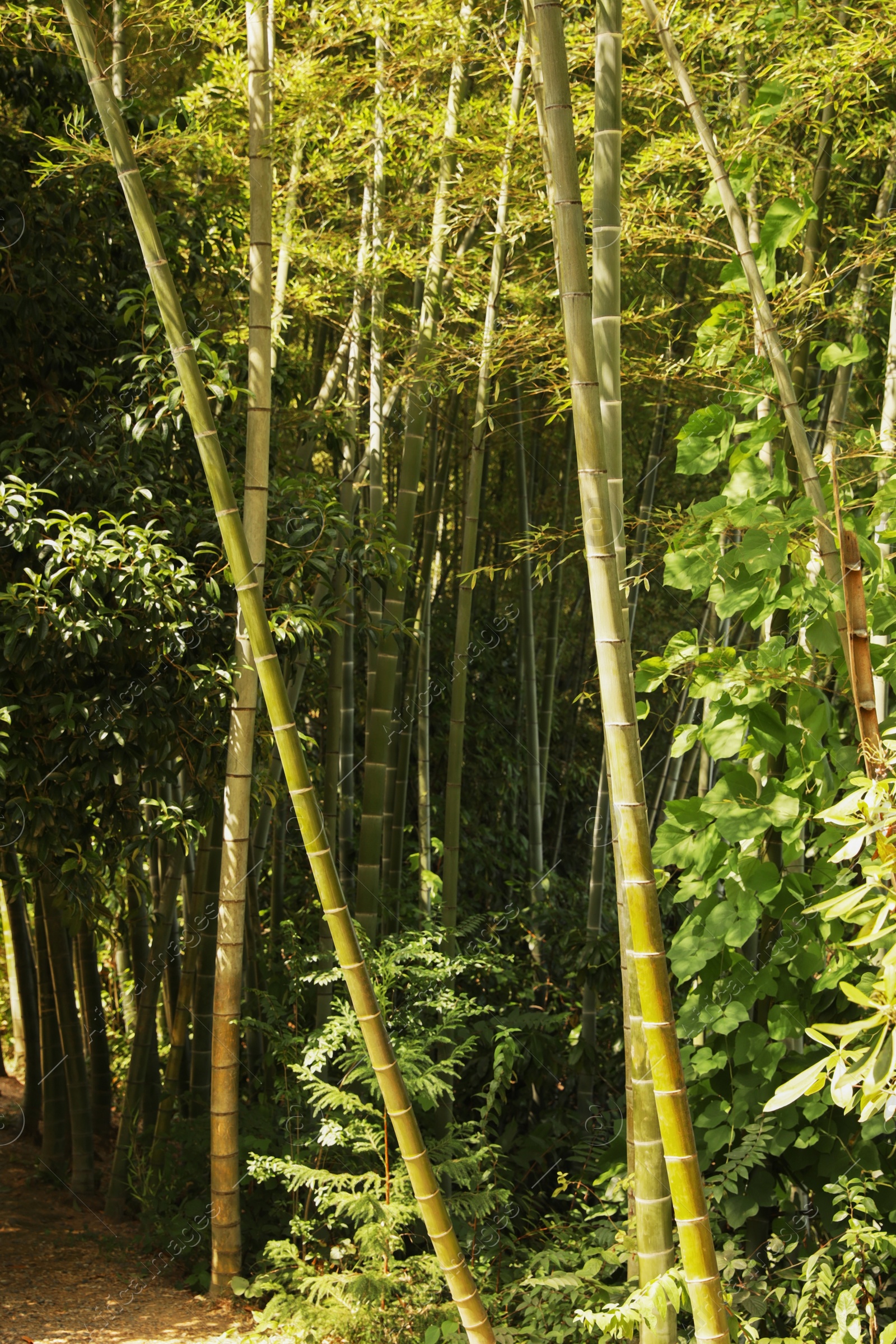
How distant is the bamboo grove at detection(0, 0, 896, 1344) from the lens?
196cm

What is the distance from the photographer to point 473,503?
357 cm

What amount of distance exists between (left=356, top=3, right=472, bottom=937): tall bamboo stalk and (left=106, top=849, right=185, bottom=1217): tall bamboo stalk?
678 millimetres

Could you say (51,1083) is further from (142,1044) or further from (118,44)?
(118,44)

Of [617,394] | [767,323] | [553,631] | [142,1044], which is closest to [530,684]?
[553,631]

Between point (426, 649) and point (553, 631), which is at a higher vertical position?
point (553, 631)

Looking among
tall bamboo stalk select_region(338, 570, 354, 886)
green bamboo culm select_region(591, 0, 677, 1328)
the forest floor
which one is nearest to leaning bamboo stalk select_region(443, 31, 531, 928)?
tall bamboo stalk select_region(338, 570, 354, 886)

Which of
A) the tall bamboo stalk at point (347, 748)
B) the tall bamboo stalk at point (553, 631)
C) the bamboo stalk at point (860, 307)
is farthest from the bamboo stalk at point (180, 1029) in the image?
the bamboo stalk at point (860, 307)

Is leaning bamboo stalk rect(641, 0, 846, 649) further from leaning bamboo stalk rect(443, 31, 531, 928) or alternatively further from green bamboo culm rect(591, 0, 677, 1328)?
leaning bamboo stalk rect(443, 31, 531, 928)

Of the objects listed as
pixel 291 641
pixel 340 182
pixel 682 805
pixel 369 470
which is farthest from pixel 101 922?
pixel 340 182

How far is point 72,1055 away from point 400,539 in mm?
2290

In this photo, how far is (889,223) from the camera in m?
2.54

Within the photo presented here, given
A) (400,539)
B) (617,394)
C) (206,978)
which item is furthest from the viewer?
(206,978)

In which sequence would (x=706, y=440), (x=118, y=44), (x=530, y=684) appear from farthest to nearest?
(x=530, y=684) → (x=118, y=44) → (x=706, y=440)

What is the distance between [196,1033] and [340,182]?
3155mm
